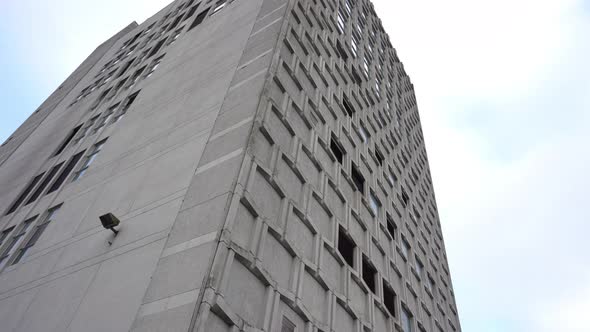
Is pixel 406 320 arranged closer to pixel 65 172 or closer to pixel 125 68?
pixel 65 172

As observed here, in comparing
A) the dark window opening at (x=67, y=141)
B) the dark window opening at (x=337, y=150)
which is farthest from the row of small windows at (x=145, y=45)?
the dark window opening at (x=337, y=150)

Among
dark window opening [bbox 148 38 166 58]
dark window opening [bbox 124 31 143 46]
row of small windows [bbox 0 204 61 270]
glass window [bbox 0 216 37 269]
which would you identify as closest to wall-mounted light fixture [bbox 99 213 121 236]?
row of small windows [bbox 0 204 61 270]

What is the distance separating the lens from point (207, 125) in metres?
13.4

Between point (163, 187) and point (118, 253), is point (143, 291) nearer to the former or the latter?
point (118, 253)

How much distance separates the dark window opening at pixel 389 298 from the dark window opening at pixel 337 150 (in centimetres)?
515

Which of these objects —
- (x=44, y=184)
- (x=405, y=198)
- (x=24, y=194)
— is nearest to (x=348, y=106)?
(x=405, y=198)

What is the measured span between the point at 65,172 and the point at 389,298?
50.4ft

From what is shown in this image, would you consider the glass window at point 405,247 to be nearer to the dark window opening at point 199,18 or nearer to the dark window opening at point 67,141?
the dark window opening at point 199,18

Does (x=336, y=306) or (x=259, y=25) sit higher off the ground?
(x=259, y=25)

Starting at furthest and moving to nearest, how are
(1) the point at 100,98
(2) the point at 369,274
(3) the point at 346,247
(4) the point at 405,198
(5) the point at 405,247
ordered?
(1) the point at 100,98, (4) the point at 405,198, (5) the point at 405,247, (2) the point at 369,274, (3) the point at 346,247

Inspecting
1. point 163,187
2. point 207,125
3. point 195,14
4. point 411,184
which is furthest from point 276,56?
point 411,184

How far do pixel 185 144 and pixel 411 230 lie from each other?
15862 millimetres

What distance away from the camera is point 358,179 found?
62.3 feet

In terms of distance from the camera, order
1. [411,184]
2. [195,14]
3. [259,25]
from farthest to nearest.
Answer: [411,184]
[195,14]
[259,25]
